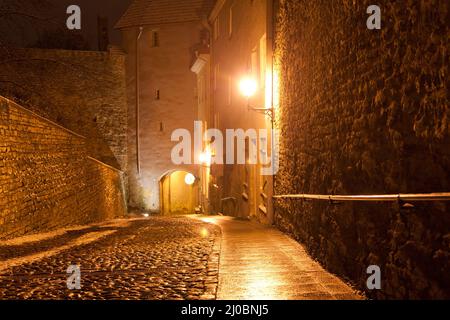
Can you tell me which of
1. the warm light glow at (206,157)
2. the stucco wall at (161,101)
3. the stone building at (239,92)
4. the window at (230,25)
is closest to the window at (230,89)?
the stone building at (239,92)

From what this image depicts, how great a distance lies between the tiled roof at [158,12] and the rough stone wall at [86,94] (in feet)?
8.58

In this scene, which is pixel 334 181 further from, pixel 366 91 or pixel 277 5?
pixel 277 5

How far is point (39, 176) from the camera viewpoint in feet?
36.7

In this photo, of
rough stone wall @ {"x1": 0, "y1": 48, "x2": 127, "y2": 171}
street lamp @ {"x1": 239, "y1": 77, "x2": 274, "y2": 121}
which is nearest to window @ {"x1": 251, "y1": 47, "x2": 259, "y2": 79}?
street lamp @ {"x1": 239, "y1": 77, "x2": 274, "y2": 121}

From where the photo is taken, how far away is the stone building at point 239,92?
1122 cm

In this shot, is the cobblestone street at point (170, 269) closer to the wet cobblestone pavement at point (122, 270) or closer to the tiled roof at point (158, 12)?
the wet cobblestone pavement at point (122, 270)

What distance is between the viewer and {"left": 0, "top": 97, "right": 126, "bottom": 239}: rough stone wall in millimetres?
9414

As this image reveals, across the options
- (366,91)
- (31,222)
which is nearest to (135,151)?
(31,222)

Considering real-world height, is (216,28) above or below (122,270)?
above

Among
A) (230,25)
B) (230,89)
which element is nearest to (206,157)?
(230,89)

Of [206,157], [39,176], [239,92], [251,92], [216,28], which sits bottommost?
[39,176]

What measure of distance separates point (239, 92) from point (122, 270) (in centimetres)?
1086

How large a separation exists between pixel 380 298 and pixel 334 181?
6.14 feet

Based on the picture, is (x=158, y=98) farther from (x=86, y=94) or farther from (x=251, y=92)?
(x=251, y=92)
